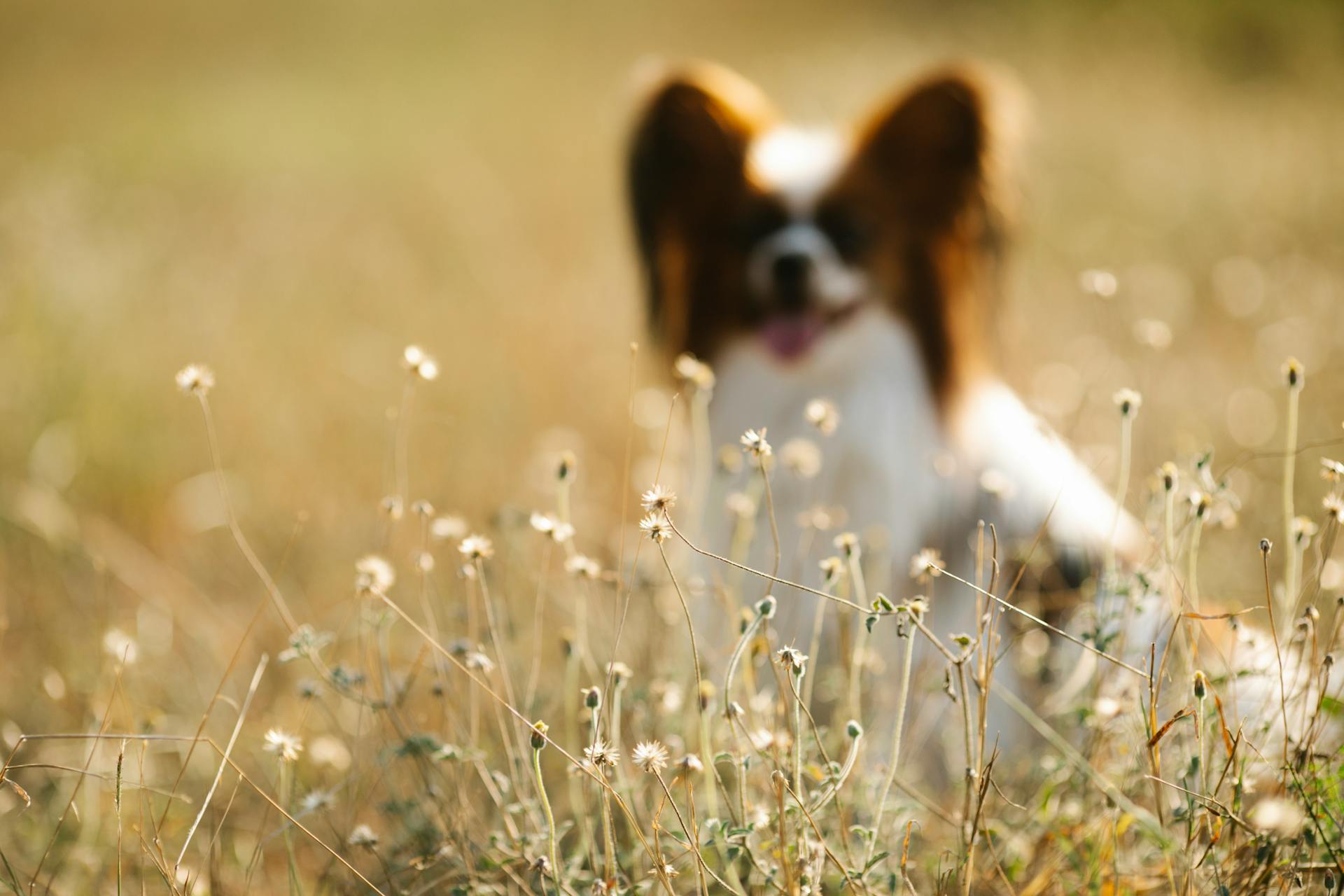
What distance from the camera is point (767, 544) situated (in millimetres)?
2762

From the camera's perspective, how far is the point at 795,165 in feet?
9.82

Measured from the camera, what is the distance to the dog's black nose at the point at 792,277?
9.10 feet

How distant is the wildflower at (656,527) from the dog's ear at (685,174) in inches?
75.9

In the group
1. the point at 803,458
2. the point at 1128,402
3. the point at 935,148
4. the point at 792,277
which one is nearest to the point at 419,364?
the point at 803,458

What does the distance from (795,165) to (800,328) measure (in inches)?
19.2

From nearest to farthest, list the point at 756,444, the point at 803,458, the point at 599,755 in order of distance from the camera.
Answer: the point at 599,755
the point at 756,444
the point at 803,458

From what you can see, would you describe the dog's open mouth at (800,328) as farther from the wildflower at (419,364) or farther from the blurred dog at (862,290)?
the wildflower at (419,364)

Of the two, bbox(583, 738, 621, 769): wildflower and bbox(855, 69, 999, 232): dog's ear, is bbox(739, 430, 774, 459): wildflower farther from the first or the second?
bbox(855, 69, 999, 232): dog's ear

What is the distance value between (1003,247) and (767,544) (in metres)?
1.10

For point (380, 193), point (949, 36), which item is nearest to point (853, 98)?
point (380, 193)

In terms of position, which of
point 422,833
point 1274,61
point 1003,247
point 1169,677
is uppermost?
point 1274,61

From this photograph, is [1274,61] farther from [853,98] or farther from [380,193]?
[380,193]

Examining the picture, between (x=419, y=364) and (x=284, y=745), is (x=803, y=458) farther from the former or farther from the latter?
(x=284, y=745)

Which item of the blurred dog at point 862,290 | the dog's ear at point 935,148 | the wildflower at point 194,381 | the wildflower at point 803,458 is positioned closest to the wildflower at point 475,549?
the wildflower at point 194,381
